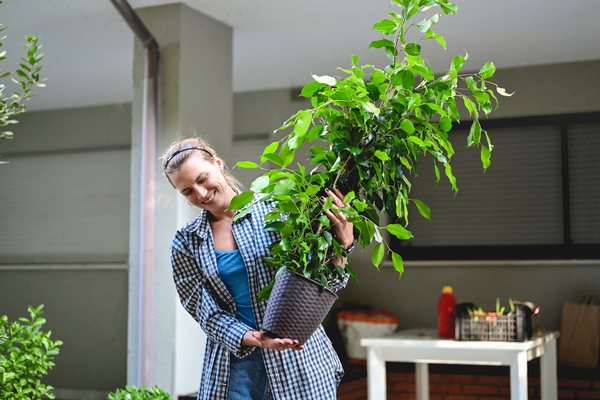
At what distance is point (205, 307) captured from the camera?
4.96ft

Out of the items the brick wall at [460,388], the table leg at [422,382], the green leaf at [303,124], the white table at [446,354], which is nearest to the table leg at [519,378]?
the white table at [446,354]

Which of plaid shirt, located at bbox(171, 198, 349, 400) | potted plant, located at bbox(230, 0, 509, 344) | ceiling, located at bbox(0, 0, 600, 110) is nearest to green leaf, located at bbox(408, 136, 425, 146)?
potted plant, located at bbox(230, 0, 509, 344)

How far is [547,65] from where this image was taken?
168 inches

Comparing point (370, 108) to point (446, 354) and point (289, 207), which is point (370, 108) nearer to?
point (289, 207)

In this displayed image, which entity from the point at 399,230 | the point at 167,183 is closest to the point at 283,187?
the point at 399,230

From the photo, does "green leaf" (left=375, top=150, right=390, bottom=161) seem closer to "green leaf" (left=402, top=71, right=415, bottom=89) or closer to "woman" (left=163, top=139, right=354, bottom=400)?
"green leaf" (left=402, top=71, right=415, bottom=89)

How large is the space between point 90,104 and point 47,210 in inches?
24.0

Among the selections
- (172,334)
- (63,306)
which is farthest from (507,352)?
(63,306)

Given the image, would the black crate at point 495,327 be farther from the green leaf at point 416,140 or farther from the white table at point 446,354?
the green leaf at point 416,140

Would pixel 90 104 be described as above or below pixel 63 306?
above

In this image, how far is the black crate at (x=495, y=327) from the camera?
9.05 ft

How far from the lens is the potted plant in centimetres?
129

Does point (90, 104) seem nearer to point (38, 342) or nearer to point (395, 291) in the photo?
point (38, 342)

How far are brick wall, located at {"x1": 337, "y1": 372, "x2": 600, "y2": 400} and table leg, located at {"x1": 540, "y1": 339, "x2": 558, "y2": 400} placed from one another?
55 cm
